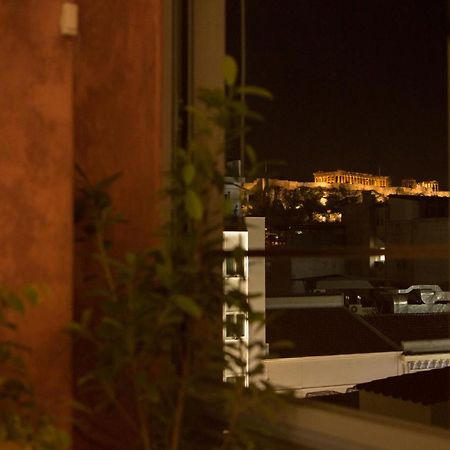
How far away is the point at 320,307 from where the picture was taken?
23656mm

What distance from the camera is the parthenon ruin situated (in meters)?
17.6

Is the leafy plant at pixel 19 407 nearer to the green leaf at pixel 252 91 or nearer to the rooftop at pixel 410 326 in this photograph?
the green leaf at pixel 252 91

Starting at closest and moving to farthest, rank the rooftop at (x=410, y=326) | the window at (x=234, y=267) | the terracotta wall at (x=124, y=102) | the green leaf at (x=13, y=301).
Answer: the green leaf at (x=13, y=301) < the window at (x=234, y=267) < the terracotta wall at (x=124, y=102) < the rooftop at (x=410, y=326)

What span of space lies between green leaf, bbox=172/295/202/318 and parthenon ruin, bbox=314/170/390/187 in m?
15.1

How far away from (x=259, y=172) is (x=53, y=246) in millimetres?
694

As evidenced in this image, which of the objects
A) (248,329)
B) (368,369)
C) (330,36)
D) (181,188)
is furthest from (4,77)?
(368,369)

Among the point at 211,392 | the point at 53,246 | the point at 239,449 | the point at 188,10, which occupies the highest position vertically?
the point at 188,10

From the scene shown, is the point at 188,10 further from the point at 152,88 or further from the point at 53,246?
Answer: the point at 53,246

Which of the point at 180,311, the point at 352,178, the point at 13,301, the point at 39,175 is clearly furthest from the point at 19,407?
the point at 352,178

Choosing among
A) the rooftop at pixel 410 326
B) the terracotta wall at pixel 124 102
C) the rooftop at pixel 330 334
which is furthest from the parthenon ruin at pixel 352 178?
the terracotta wall at pixel 124 102

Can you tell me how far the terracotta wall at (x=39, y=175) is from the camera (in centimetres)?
203

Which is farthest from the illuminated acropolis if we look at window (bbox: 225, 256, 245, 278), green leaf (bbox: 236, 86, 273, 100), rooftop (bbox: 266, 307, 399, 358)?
green leaf (bbox: 236, 86, 273, 100)

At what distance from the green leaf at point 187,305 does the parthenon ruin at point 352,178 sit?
49.4 feet

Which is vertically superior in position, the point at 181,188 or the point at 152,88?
the point at 152,88
